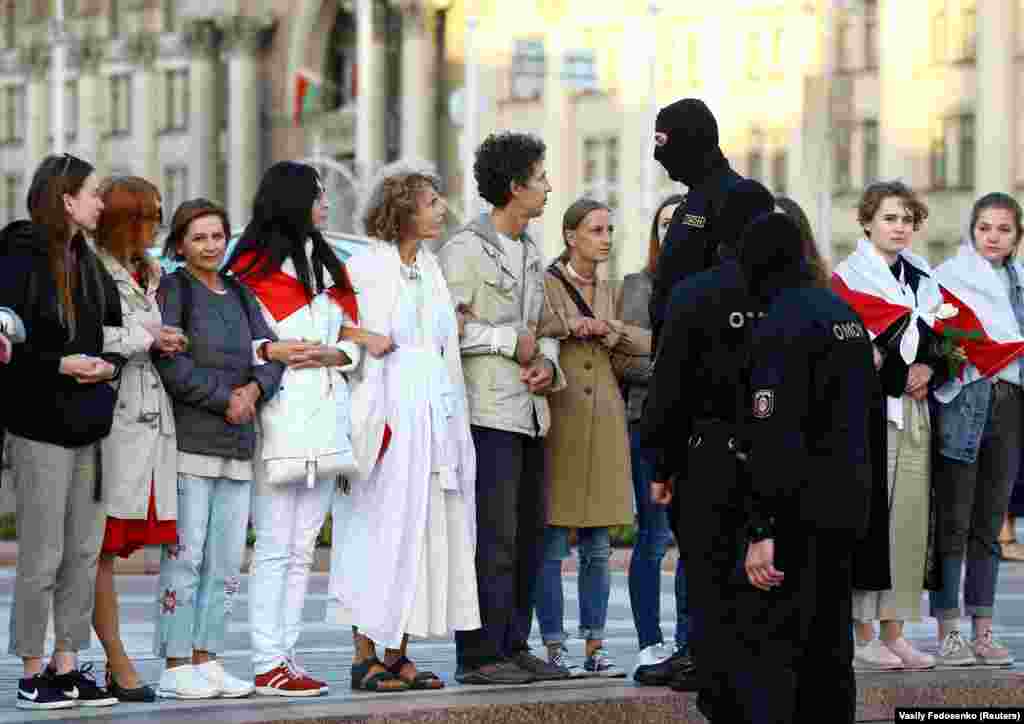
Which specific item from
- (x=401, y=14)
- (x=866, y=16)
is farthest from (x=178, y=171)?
(x=866, y=16)

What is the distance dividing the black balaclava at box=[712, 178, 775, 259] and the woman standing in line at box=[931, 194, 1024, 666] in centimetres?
279

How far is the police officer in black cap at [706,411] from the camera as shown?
9305 mm

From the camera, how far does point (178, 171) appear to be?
273 ft

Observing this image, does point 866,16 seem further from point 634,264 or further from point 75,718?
point 75,718

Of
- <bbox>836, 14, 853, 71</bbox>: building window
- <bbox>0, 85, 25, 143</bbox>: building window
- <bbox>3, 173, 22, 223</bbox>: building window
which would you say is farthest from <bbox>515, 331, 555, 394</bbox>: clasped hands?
<bbox>3, 173, 22, 223</bbox>: building window

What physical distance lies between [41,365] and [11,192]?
265 feet

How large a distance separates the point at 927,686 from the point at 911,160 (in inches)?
1841

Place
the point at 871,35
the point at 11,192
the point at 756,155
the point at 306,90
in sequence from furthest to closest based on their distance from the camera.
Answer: the point at 11,192, the point at 306,90, the point at 756,155, the point at 871,35

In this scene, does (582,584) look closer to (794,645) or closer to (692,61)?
(794,645)

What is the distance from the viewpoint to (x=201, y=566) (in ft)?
35.1

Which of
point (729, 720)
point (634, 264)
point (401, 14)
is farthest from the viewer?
point (401, 14)

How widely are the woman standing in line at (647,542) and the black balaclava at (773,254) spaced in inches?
84.5

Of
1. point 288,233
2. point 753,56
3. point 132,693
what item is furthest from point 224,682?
point 753,56

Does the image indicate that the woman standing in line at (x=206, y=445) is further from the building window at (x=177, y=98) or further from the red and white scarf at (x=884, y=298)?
the building window at (x=177, y=98)
